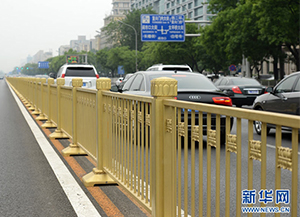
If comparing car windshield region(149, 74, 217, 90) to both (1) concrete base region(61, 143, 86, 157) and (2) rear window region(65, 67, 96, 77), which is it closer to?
(1) concrete base region(61, 143, 86, 157)

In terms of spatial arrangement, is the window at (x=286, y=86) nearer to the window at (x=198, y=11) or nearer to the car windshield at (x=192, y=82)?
the car windshield at (x=192, y=82)

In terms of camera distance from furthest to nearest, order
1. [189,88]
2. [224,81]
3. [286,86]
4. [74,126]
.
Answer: [224,81]
[286,86]
[189,88]
[74,126]

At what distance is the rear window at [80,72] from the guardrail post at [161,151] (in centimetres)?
1918

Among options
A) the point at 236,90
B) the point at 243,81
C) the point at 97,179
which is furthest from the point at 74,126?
the point at 243,81

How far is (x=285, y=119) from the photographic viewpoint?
2195 millimetres

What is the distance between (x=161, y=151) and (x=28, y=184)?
2.94 metres

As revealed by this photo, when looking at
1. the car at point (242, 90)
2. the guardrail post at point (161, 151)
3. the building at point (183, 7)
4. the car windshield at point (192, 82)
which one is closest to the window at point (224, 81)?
the car at point (242, 90)

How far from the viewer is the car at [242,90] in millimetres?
21625

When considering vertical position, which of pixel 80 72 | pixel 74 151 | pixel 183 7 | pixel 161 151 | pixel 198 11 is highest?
pixel 183 7

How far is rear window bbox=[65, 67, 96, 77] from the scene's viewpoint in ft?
75.4

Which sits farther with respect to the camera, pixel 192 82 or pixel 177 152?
pixel 192 82

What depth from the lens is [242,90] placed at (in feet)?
71.9

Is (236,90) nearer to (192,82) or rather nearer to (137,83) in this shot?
(137,83)

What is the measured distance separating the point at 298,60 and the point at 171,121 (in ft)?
119
